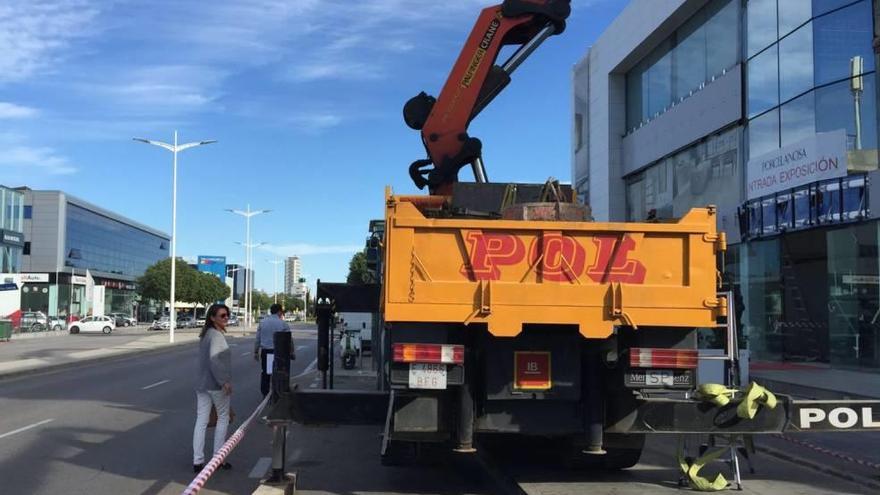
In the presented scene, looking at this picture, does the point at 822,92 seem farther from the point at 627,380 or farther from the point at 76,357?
the point at 76,357

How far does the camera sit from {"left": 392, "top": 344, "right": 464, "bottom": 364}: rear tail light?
17.9 ft

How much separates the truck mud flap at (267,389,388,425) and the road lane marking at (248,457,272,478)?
5.54 ft

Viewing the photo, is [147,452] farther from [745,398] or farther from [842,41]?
[842,41]

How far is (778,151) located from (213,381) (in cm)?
1874

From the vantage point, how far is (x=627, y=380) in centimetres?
560

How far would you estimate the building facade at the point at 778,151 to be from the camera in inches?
749

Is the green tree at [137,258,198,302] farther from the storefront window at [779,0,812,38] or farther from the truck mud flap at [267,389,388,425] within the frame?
the truck mud flap at [267,389,388,425]

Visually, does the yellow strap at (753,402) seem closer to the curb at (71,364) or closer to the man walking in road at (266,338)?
the man walking in road at (266,338)

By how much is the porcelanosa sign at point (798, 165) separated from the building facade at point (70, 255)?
2796 inches

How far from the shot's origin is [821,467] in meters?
8.20

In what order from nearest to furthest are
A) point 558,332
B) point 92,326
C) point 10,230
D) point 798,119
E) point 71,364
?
point 558,332
point 798,119
point 71,364
point 92,326
point 10,230

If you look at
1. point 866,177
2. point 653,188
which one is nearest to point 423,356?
point 866,177

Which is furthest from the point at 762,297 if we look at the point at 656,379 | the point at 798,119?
the point at 656,379

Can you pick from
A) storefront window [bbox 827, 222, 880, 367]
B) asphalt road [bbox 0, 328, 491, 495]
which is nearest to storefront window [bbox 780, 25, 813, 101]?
storefront window [bbox 827, 222, 880, 367]
